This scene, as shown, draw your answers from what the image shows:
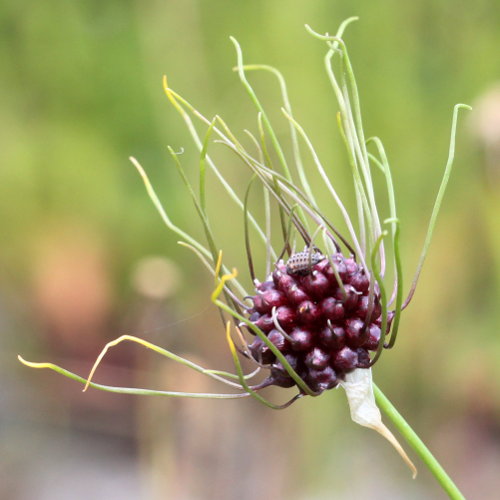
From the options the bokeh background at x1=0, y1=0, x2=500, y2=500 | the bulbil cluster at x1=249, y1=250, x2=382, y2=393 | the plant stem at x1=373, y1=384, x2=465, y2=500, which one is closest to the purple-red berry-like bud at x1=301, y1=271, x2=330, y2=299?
the bulbil cluster at x1=249, y1=250, x2=382, y2=393

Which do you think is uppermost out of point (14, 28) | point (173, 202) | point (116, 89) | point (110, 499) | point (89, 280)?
point (14, 28)

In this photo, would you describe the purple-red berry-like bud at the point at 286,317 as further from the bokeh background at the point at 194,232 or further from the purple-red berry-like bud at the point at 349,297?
the bokeh background at the point at 194,232

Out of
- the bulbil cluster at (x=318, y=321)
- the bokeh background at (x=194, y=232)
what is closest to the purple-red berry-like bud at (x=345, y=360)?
the bulbil cluster at (x=318, y=321)

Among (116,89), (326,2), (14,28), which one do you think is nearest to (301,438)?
(326,2)

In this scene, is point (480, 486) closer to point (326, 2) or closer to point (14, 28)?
point (326, 2)

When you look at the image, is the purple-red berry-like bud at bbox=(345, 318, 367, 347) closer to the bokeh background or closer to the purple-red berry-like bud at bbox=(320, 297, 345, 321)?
the purple-red berry-like bud at bbox=(320, 297, 345, 321)

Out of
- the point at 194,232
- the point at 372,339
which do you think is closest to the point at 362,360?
the point at 372,339

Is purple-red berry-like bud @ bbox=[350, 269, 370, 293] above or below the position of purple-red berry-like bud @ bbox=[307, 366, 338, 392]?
above
